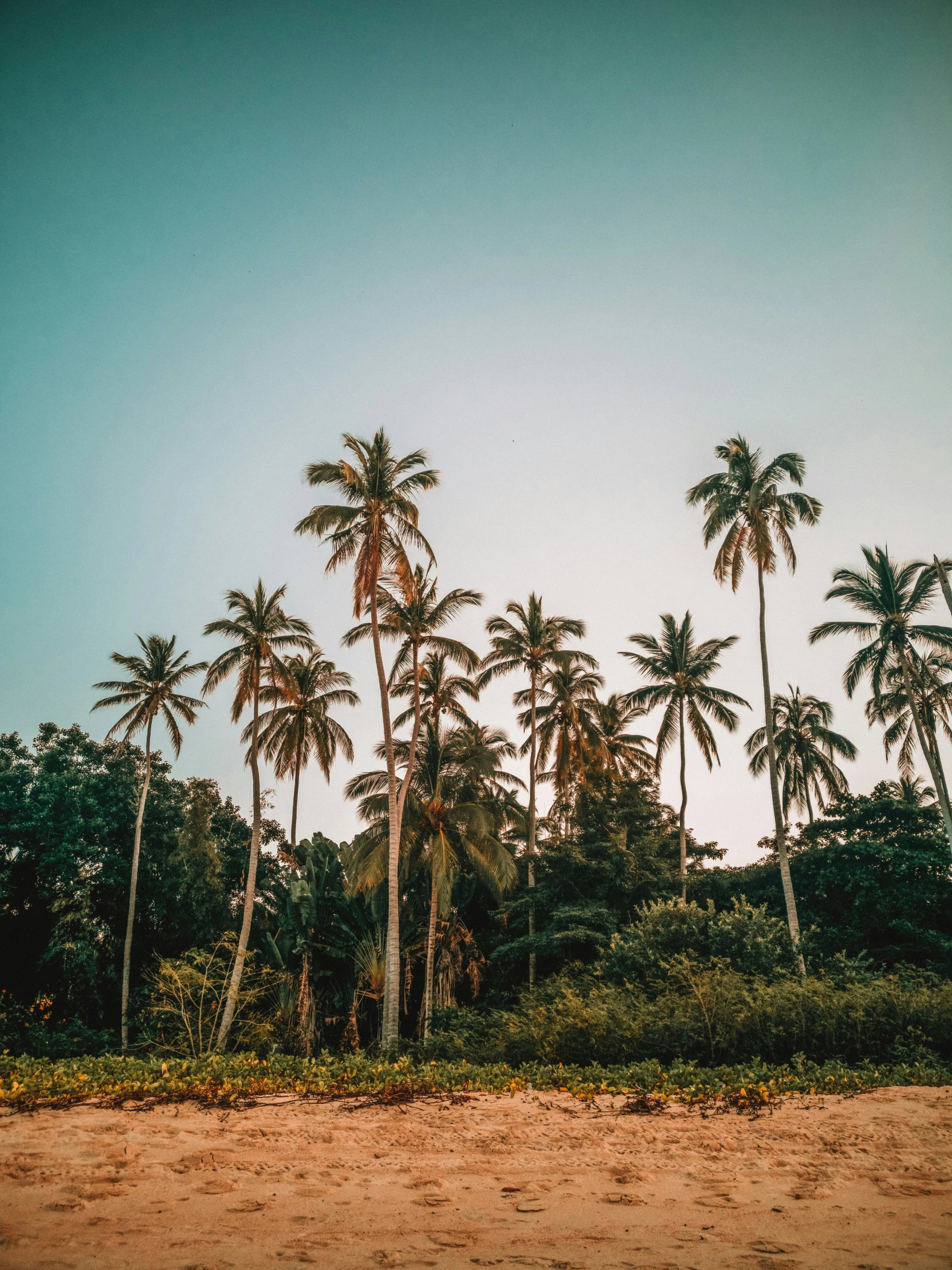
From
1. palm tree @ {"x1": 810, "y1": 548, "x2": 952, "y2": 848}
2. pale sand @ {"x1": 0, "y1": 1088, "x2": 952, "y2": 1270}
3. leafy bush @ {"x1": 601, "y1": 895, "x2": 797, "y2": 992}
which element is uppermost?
palm tree @ {"x1": 810, "y1": 548, "x2": 952, "y2": 848}

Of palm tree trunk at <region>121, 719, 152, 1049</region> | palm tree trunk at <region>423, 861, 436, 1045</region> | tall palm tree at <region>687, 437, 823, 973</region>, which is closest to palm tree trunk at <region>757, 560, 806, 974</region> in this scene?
tall palm tree at <region>687, 437, 823, 973</region>

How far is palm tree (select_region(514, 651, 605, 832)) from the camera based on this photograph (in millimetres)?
25656

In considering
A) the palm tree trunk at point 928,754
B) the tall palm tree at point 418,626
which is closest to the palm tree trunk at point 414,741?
the tall palm tree at point 418,626

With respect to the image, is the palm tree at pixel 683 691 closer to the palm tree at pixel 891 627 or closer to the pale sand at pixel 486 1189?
the palm tree at pixel 891 627

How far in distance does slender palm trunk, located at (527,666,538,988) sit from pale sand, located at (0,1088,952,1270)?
1518cm

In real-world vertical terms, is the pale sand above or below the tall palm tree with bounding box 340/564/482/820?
below

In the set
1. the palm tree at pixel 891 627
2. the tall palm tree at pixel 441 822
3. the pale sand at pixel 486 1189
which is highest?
the palm tree at pixel 891 627

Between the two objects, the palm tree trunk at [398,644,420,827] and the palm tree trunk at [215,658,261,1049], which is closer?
the palm tree trunk at [215,658,261,1049]

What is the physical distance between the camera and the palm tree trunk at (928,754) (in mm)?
21500

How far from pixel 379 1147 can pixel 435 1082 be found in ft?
11.0

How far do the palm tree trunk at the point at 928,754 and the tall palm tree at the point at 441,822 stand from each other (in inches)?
516

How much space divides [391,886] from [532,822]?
8.13 meters

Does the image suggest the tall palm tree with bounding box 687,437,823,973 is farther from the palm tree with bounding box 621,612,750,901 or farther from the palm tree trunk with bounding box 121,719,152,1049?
the palm tree trunk with bounding box 121,719,152,1049

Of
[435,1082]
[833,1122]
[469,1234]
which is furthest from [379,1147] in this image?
[833,1122]
